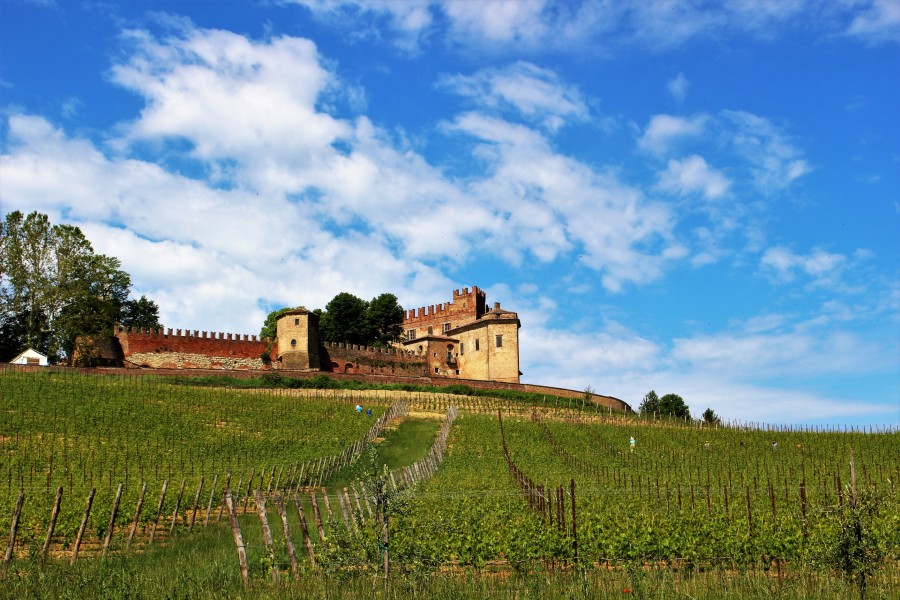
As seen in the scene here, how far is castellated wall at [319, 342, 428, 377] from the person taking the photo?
219ft

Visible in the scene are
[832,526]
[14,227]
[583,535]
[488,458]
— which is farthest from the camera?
[14,227]

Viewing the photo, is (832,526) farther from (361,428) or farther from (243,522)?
(361,428)

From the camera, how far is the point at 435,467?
108ft

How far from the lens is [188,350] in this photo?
61.8 metres

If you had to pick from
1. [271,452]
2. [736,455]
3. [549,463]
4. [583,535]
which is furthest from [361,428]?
[583,535]

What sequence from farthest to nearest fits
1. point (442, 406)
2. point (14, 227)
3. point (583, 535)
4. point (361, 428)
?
point (14, 227) < point (442, 406) < point (361, 428) < point (583, 535)

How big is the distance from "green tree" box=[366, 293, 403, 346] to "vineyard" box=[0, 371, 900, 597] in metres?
25.9

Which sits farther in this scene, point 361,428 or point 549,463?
point 361,428

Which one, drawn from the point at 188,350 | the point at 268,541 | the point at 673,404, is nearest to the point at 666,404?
the point at 673,404

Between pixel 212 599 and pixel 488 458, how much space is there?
84.3 feet

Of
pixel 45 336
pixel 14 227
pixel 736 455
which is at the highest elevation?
pixel 14 227

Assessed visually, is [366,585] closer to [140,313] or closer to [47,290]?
[47,290]

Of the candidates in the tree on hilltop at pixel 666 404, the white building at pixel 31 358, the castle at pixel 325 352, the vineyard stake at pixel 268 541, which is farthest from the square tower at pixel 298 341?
the vineyard stake at pixel 268 541

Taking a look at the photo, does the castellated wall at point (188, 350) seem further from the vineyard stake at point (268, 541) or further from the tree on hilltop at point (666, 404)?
the vineyard stake at point (268, 541)
